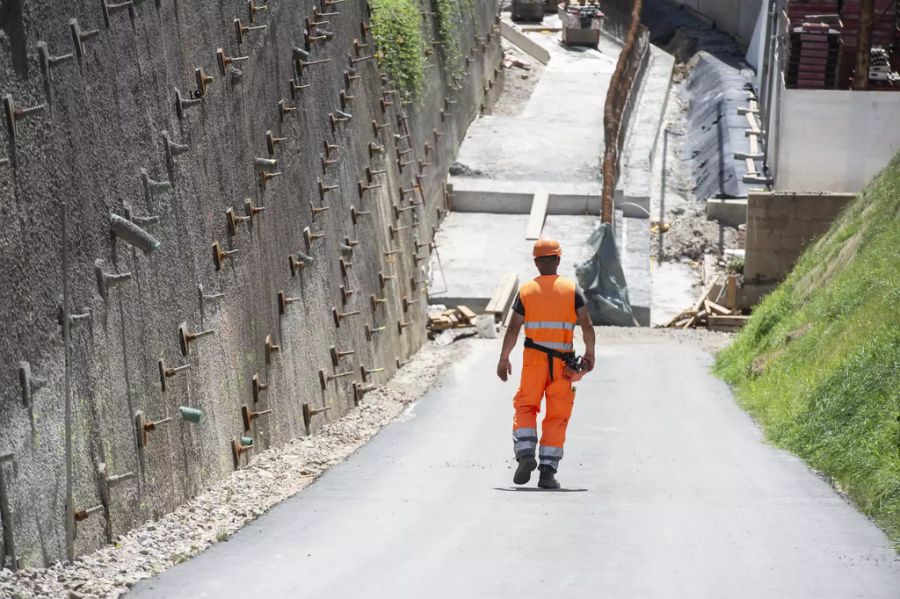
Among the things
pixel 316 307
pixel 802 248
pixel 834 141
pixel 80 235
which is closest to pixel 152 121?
pixel 80 235

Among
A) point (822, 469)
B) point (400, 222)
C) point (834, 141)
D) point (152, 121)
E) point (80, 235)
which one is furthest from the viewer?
point (834, 141)

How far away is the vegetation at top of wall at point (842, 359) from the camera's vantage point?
8812 millimetres

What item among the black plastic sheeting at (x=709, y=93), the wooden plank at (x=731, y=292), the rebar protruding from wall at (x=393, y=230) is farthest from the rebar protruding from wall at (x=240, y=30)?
the black plastic sheeting at (x=709, y=93)

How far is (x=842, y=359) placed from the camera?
1140 centimetres

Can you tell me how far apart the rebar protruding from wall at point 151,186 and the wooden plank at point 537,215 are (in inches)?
698

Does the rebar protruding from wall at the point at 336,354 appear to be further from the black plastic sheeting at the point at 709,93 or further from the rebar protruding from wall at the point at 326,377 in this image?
the black plastic sheeting at the point at 709,93

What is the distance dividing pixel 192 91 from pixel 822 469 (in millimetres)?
5113

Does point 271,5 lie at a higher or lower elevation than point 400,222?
higher

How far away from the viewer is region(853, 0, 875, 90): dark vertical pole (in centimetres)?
2416

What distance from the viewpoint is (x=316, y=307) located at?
13.3 meters

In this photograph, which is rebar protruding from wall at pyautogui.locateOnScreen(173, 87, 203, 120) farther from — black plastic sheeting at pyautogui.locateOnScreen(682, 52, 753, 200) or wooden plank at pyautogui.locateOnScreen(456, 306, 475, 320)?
black plastic sheeting at pyautogui.locateOnScreen(682, 52, 753, 200)

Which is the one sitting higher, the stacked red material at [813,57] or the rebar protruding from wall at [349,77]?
the rebar protruding from wall at [349,77]

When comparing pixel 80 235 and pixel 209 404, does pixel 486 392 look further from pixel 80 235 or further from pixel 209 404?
pixel 80 235

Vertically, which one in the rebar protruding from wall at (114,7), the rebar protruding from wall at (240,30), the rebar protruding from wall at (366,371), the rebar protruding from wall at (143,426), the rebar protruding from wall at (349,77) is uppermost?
the rebar protruding from wall at (114,7)
